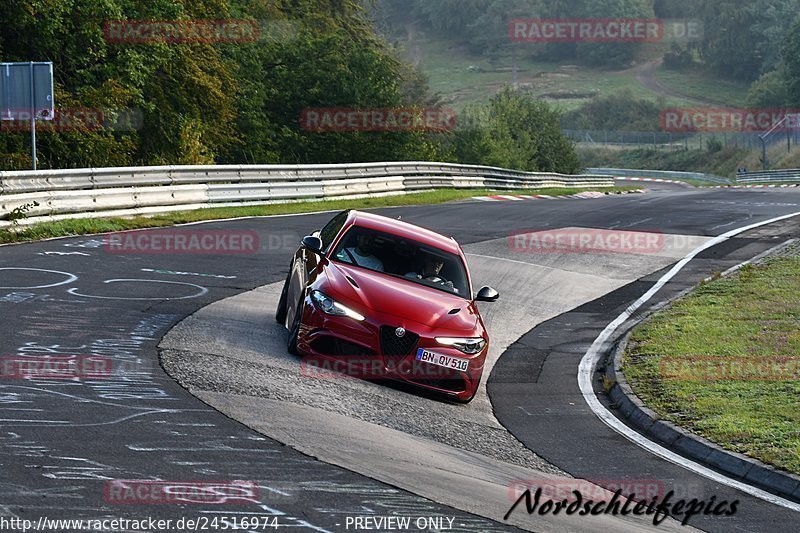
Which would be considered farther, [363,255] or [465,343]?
[363,255]

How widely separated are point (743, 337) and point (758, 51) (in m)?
158

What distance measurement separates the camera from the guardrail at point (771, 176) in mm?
69625

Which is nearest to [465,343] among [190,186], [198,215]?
[198,215]

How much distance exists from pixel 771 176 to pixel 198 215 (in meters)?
58.4

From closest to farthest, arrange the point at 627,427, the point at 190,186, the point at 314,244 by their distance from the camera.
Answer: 1. the point at 627,427
2. the point at 314,244
3. the point at 190,186

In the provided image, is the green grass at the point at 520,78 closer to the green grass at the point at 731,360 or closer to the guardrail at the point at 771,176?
the guardrail at the point at 771,176

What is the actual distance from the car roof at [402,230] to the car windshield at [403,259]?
7cm

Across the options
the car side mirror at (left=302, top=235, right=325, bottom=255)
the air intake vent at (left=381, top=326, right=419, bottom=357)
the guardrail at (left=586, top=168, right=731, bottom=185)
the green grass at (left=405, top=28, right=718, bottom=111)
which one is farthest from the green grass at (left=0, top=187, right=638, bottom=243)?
the green grass at (left=405, top=28, right=718, bottom=111)

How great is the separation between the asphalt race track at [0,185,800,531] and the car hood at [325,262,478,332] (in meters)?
0.78

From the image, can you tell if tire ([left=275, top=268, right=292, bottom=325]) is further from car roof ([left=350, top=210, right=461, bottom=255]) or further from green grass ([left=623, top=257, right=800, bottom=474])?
green grass ([left=623, top=257, right=800, bottom=474])

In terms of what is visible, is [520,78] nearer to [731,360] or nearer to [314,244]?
[731,360]

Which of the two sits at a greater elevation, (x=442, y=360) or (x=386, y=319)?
(x=386, y=319)

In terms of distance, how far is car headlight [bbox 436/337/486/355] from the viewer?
10.7 m

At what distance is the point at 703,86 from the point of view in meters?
163
